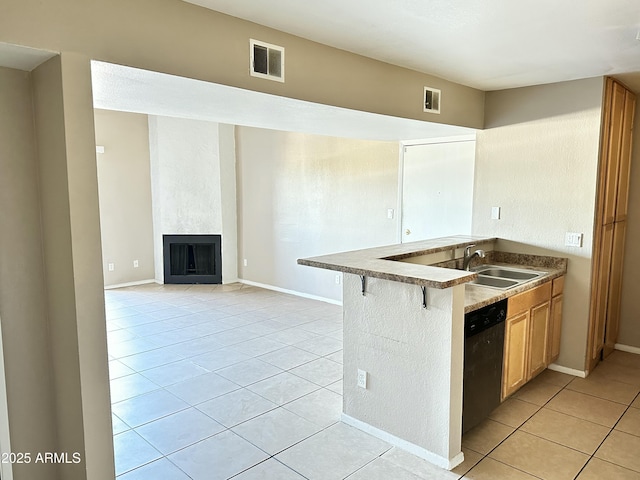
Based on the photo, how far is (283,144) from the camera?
661 cm

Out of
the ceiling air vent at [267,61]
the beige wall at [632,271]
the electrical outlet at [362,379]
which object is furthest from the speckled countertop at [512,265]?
the ceiling air vent at [267,61]

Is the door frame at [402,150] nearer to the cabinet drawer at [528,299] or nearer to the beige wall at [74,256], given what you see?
the cabinet drawer at [528,299]

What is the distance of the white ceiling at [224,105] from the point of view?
2.22 metres

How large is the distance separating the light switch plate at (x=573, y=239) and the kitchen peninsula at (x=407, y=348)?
1029 millimetres

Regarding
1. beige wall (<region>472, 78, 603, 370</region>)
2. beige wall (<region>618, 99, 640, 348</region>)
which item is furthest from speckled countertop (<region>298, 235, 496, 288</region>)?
beige wall (<region>618, 99, 640, 348</region>)

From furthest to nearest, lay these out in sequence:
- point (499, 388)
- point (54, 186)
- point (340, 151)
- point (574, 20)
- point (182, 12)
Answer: point (340, 151) → point (499, 388) → point (574, 20) → point (182, 12) → point (54, 186)

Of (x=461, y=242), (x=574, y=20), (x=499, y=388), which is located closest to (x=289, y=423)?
(x=499, y=388)

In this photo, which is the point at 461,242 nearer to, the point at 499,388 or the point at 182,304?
the point at 499,388

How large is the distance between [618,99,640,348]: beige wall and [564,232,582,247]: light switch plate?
42.0 inches

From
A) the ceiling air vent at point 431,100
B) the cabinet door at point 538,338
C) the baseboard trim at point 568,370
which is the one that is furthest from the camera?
the baseboard trim at point 568,370

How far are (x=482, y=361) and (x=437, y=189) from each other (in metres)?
2.54

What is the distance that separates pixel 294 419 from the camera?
309 centimetres

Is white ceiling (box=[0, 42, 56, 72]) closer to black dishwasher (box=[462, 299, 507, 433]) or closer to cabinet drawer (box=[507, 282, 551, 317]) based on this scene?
black dishwasher (box=[462, 299, 507, 433])

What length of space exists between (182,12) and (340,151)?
395cm
